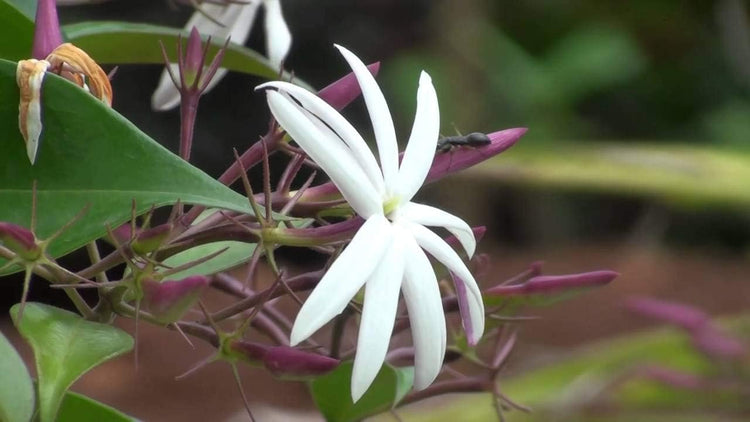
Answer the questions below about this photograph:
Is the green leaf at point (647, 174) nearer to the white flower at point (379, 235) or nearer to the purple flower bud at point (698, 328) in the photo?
the purple flower bud at point (698, 328)

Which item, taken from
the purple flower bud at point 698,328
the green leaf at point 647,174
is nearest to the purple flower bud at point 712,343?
the purple flower bud at point 698,328

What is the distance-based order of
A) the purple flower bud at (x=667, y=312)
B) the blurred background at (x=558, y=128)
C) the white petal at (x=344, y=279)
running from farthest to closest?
the blurred background at (x=558, y=128), the purple flower bud at (x=667, y=312), the white petal at (x=344, y=279)

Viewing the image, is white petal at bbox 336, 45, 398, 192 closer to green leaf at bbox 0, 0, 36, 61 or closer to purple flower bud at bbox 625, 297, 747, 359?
green leaf at bbox 0, 0, 36, 61

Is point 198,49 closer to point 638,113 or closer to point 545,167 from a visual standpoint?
point 545,167

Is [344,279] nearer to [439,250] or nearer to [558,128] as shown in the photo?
[439,250]

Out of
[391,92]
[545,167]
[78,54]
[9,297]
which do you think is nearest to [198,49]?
[78,54]

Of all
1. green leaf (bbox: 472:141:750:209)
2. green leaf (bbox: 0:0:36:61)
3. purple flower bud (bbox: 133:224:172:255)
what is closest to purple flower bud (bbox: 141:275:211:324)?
purple flower bud (bbox: 133:224:172:255)
